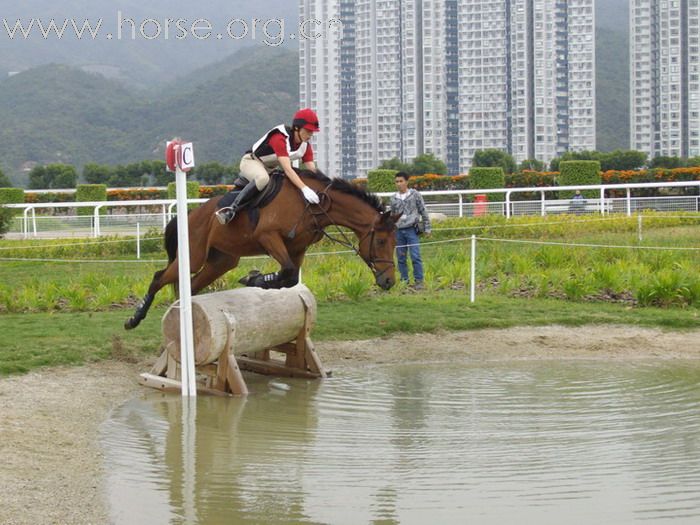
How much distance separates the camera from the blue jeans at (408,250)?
15586 mm

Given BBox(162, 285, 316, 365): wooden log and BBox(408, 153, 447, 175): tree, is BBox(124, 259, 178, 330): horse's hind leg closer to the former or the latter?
BBox(162, 285, 316, 365): wooden log

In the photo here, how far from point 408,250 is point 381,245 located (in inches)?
246

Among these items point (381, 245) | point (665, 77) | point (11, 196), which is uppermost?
point (665, 77)

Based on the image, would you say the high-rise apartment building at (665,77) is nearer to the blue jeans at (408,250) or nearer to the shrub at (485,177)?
the shrub at (485,177)

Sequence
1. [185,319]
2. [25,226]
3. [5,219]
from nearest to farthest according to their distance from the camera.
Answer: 1. [185,319]
2. [5,219]
3. [25,226]

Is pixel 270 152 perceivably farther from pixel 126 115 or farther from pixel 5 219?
pixel 126 115

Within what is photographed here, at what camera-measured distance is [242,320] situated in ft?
31.6

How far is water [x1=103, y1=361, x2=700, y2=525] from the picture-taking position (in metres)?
5.73

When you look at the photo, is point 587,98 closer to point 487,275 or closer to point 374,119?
point 374,119

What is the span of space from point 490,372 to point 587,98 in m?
63.9

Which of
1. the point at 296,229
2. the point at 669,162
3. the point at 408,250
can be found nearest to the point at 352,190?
the point at 296,229

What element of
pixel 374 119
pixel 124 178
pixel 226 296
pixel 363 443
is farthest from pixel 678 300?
pixel 374 119

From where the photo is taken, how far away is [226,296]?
32.1 feet

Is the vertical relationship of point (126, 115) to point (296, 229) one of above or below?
above
